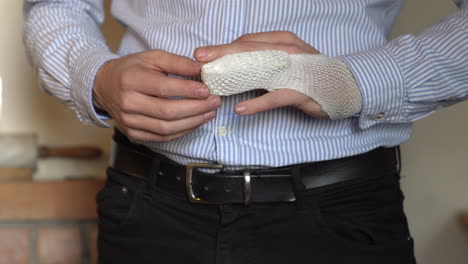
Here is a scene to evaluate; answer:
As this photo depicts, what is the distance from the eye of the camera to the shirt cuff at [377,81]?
0.66 m

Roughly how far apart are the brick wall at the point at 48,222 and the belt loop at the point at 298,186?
78 cm

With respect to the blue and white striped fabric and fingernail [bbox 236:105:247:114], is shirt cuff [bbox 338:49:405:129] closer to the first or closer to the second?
the blue and white striped fabric

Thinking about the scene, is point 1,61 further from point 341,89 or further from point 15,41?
point 341,89

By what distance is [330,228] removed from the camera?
27.3 inches

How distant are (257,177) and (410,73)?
238mm

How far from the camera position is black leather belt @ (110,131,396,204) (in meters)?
0.69

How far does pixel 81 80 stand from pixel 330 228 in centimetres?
40

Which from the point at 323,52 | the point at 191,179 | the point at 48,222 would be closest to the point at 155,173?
the point at 191,179

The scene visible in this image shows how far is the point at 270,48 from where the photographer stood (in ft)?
2.05

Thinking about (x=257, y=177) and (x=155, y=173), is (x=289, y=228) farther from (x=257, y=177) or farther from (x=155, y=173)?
(x=155, y=173)

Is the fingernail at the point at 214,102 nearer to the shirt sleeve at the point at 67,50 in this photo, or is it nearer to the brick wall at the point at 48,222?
the shirt sleeve at the point at 67,50

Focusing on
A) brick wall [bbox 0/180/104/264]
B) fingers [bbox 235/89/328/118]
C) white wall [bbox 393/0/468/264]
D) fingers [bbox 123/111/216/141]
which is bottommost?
brick wall [bbox 0/180/104/264]

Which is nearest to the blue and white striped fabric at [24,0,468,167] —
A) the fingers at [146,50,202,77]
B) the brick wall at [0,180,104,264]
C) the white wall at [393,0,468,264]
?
the fingers at [146,50,202,77]

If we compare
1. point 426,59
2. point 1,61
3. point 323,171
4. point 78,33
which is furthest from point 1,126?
point 426,59
